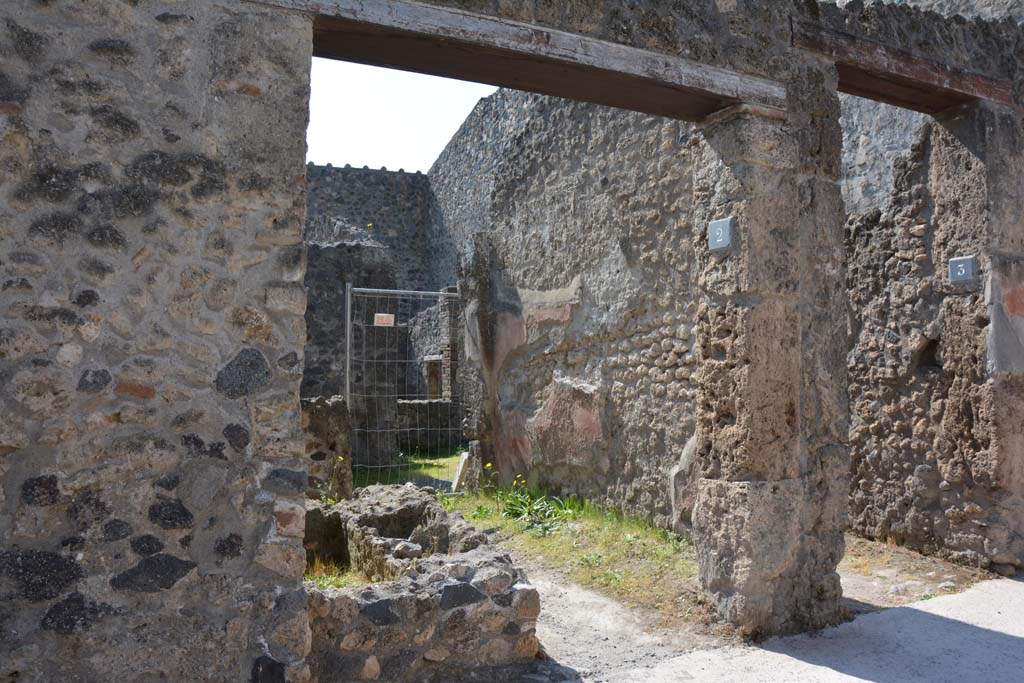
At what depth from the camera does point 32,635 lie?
101 inches

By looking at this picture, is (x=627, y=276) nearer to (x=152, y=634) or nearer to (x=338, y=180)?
(x=152, y=634)

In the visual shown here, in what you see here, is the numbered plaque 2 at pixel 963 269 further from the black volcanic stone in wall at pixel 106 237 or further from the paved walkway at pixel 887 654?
the black volcanic stone in wall at pixel 106 237

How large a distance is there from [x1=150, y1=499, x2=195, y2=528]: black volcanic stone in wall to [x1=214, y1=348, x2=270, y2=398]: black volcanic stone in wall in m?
0.41

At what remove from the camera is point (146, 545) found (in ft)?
8.91

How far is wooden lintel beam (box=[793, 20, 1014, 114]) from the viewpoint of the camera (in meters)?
4.34

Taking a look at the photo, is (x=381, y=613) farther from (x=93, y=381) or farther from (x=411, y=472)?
(x=411, y=472)

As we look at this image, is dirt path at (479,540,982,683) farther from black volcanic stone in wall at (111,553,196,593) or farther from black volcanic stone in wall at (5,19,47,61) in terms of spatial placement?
black volcanic stone in wall at (5,19,47,61)

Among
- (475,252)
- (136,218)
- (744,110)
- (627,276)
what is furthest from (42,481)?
A: (475,252)

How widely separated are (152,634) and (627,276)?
14.1ft

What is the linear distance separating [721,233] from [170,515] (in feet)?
9.40

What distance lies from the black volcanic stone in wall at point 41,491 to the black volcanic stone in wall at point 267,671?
0.86 m

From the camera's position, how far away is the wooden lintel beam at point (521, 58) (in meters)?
3.23

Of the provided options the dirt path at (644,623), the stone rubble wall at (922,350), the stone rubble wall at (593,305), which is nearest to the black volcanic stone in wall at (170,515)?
the dirt path at (644,623)

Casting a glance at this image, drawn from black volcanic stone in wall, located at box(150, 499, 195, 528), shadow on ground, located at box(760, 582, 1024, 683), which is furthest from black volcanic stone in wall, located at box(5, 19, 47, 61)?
shadow on ground, located at box(760, 582, 1024, 683)
